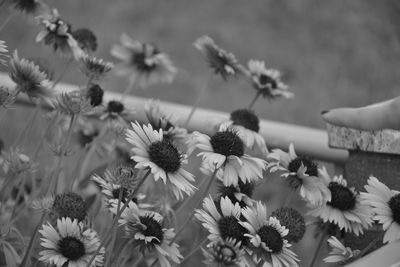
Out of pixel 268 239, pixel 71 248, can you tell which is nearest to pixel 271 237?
pixel 268 239

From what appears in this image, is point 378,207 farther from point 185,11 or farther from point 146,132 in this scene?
point 185,11

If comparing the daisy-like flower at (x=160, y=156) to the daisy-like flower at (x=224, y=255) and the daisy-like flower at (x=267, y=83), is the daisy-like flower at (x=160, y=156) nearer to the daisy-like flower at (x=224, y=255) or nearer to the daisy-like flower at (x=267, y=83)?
the daisy-like flower at (x=224, y=255)

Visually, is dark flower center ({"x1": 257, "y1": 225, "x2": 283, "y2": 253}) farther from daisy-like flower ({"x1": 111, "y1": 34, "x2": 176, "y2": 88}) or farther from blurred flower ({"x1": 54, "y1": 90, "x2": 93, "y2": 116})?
daisy-like flower ({"x1": 111, "y1": 34, "x2": 176, "y2": 88})

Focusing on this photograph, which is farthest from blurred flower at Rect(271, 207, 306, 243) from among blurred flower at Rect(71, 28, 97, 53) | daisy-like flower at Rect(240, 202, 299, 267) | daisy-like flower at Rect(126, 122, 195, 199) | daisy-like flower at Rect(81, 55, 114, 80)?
blurred flower at Rect(71, 28, 97, 53)

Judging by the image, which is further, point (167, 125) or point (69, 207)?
point (167, 125)

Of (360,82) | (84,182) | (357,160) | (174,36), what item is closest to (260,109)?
(360,82)

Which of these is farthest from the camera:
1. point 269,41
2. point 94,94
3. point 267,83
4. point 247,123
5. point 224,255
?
point 269,41

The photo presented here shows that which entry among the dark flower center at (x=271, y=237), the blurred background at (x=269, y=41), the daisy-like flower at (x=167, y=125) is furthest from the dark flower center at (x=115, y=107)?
the blurred background at (x=269, y=41)

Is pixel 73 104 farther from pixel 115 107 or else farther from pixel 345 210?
pixel 345 210
